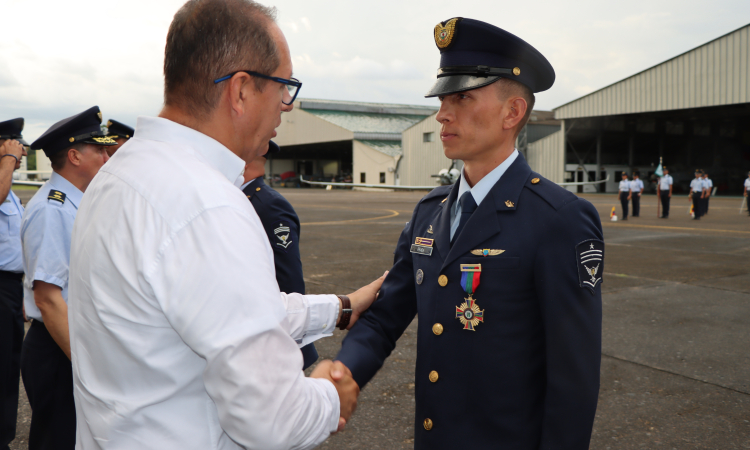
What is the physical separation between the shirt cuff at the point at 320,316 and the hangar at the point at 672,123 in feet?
117

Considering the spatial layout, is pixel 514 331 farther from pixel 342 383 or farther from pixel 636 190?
pixel 636 190

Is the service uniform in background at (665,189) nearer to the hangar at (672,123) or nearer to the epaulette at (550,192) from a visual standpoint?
the hangar at (672,123)

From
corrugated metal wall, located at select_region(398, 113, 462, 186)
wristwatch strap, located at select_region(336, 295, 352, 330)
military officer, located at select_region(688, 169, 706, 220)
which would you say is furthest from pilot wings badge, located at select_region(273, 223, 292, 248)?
corrugated metal wall, located at select_region(398, 113, 462, 186)

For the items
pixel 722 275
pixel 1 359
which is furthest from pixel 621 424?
pixel 722 275

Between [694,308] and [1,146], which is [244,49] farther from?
[694,308]

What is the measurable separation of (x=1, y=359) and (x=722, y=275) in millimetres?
9695

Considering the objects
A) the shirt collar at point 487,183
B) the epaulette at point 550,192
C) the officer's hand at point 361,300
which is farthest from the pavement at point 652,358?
the epaulette at point 550,192

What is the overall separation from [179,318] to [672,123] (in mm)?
54095

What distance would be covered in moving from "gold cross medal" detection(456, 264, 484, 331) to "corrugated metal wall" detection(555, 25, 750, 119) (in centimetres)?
3566

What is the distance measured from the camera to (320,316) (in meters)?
2.07

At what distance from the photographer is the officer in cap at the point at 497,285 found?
1.64m

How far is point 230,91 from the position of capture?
1394 millimetres

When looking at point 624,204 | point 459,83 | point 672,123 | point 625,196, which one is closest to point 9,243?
point 459,83

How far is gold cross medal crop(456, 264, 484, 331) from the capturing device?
1.82 metres
